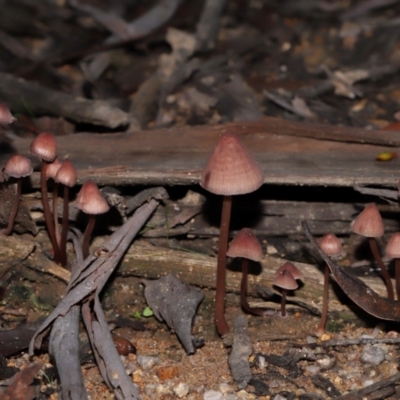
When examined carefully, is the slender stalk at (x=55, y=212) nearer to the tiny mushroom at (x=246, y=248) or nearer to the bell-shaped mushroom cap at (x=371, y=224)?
the tiny mushroom at (x=246, y=248)

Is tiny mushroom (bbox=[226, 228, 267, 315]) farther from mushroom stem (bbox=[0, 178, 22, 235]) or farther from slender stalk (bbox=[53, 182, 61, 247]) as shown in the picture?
mushroom stem (bbox=[0, 178, 22, 235])

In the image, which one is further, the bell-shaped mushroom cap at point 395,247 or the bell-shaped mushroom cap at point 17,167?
the bell-shaped mushroom cap at point 17,167

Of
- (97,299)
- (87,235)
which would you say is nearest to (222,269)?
(97,299)

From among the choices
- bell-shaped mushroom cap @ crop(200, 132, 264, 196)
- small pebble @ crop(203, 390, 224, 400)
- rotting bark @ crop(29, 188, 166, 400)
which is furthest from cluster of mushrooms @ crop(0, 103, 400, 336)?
small pebble @ crop(203, 390, 224, 400)

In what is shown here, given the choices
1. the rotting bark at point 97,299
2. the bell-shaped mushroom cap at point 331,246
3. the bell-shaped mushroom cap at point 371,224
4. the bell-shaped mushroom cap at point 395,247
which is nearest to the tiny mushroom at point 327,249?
the bell-shaped mushroom cap at point 331,246

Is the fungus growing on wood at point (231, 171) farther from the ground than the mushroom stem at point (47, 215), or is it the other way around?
the fungus growing on wood at point (231, 171)

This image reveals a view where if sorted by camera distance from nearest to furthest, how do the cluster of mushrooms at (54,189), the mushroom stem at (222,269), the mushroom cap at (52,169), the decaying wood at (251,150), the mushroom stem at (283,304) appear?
1. the mushroom stem at (222,269)
2. the cluster of mushrooms at (54,189)
3. the mushroom stem at (283,304)
4. the mushroom cap at (52,169)
5. the decaying wood at (251,150)

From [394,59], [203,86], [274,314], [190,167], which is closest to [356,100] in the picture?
[394,59]

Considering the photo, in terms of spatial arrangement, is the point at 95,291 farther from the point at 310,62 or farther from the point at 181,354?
the point at 310,62
